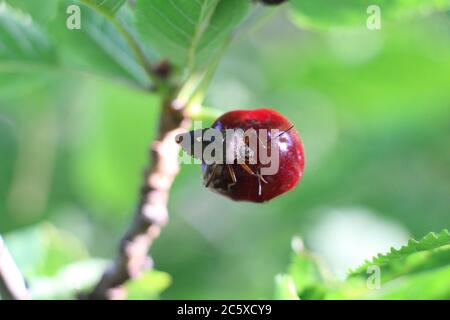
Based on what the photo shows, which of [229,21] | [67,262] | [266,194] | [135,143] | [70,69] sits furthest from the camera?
[135,143]

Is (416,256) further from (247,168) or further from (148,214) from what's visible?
(148,214)

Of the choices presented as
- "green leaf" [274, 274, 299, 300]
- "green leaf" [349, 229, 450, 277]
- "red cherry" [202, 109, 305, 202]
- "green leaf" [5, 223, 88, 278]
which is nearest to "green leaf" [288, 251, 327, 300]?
"green leaf" [274, 274, 299, 300]

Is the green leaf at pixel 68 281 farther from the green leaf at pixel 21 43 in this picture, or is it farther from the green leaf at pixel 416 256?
the green leaf at pixel 416 256

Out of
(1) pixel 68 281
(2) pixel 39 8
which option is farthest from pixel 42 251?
(2) pixel 39 8

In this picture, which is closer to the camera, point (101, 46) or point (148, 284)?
point (101, 46)

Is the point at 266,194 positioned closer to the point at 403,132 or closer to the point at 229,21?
the point at 229,21

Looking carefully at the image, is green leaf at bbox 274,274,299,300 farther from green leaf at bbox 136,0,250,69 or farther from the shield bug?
green leaf at bbox 136,0,250,69
